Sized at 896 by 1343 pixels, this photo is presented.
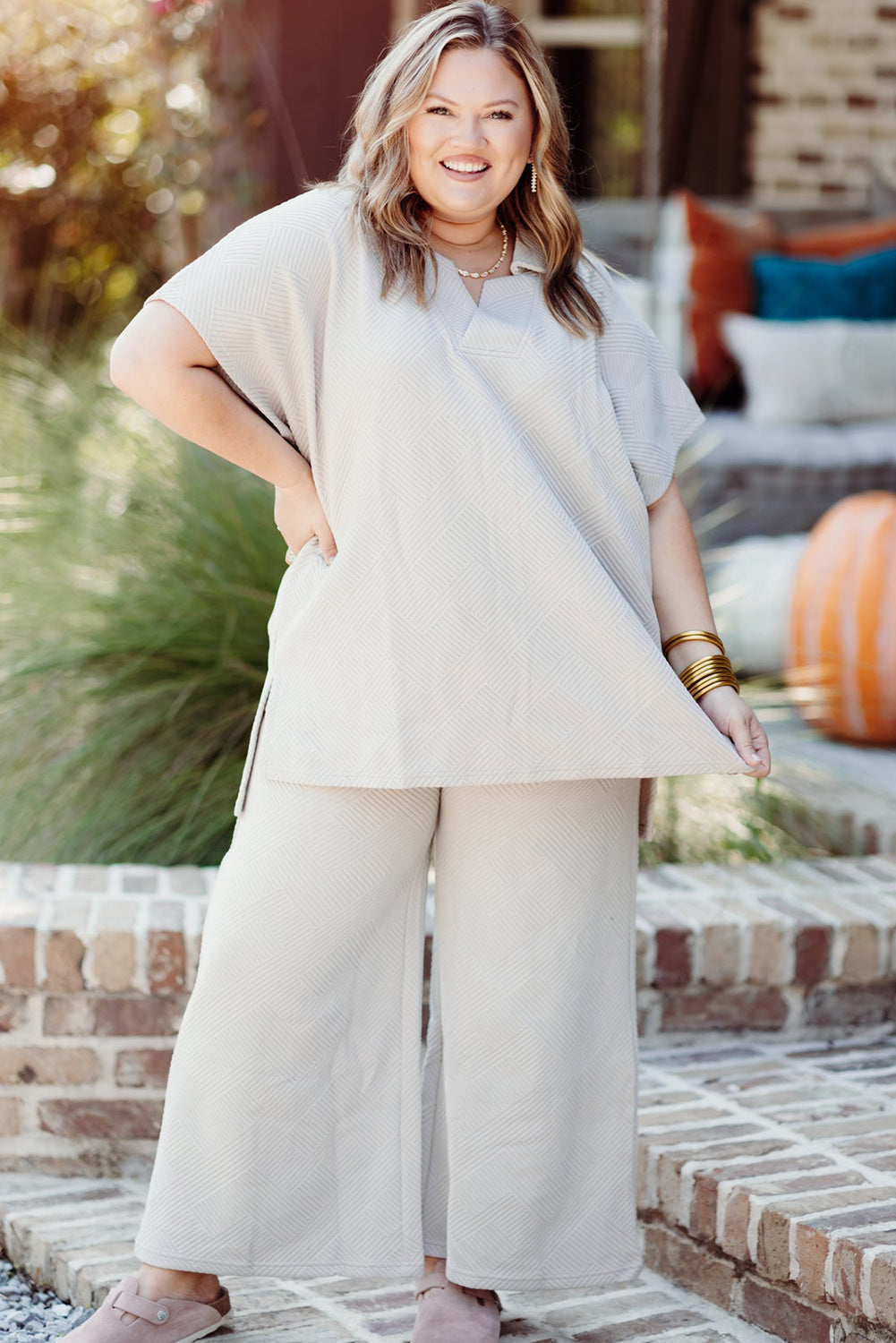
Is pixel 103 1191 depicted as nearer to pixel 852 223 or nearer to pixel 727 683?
pixel 727 683

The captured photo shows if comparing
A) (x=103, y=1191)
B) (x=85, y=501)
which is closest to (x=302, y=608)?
(x=103, y=1191)

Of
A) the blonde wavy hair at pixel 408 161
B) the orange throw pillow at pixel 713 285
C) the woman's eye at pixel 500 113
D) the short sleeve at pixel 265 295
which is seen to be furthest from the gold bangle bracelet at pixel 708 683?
the orange throw pillow at pixel 713 285

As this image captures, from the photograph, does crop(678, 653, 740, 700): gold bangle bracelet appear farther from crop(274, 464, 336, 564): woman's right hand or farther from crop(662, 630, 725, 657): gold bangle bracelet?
crop(274, 464, 336, 564): woman's right hand

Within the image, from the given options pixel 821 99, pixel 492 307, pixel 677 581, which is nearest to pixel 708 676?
pixel 677 581

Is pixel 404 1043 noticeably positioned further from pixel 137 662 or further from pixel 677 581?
pixel 137 662

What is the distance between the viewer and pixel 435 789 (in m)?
1.77

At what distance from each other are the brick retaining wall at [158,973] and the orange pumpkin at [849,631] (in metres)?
0.70

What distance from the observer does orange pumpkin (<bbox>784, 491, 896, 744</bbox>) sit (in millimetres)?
3342

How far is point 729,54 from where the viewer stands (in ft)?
22.3

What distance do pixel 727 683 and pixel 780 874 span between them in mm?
1063

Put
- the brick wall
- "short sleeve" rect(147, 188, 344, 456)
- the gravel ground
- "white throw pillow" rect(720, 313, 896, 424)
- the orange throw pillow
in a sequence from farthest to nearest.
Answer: the brick wall, the orange throw pillow, "white throw pillow" rect(720, 313, 896, 424), the gravel ground, "short sleeve" rect(147, 188, 344, 456)

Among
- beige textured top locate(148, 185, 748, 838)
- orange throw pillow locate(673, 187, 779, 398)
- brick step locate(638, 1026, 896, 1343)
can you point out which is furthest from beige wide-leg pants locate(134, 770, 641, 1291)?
orange throw pillow locate(673, 187, 779, 398)

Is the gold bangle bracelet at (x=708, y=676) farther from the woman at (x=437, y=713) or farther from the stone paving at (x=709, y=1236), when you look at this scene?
the stone paving at (x=709, y=1236)

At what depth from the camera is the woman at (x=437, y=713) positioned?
5.43 feet
